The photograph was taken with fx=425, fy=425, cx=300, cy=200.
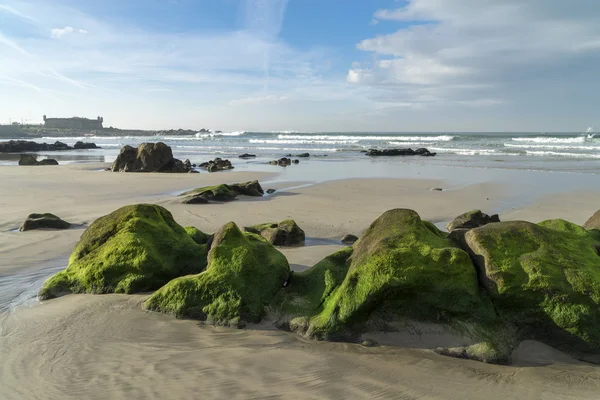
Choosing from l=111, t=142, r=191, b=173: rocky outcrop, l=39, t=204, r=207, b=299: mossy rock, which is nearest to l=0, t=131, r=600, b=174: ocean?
l=111, t=142, r=191, b=173: rocky outcrop

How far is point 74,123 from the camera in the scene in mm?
170625

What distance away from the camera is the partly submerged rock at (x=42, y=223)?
9453 millimetres

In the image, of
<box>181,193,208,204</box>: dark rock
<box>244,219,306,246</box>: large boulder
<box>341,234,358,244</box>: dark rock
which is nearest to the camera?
<box>244,219,306,246</box>: large boulder

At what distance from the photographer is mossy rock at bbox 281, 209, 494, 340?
4641 mm

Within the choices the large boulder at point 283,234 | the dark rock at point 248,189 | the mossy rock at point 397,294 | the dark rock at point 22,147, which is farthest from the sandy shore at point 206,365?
the dark rock at point 22,147

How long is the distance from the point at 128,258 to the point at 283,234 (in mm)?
3278

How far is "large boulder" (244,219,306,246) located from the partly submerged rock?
4433mm

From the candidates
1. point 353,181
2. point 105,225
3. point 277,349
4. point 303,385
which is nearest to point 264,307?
point 277,349

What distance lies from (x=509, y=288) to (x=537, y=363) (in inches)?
30.6

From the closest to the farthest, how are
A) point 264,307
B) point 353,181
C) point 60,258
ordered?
point 264,307
point 60,258
point 353,181

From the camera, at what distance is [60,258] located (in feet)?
25.3

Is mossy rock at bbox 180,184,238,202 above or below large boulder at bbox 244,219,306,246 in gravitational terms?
above

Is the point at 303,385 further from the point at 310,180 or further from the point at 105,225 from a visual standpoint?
the point at 310,180

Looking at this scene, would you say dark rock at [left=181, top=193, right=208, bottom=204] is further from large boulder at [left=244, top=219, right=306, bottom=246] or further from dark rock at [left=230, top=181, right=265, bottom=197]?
large boulder at [left=244, top=219, right=306, bottom=246]
